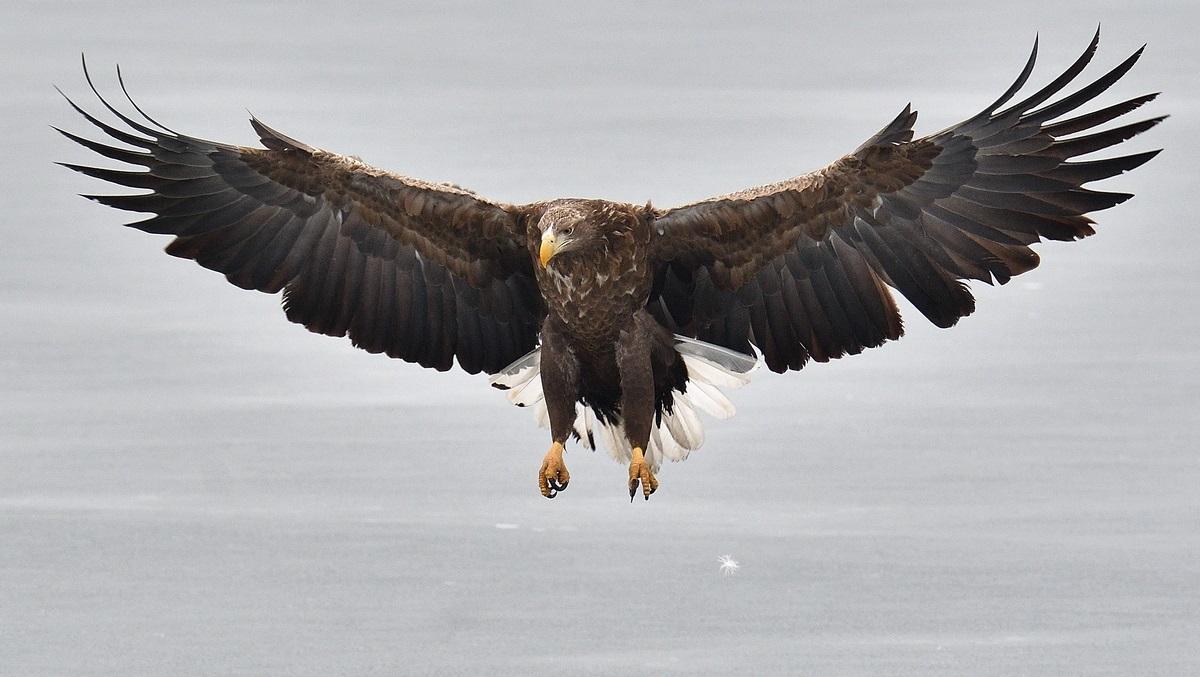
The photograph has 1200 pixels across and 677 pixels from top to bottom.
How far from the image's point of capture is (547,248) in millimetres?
7375

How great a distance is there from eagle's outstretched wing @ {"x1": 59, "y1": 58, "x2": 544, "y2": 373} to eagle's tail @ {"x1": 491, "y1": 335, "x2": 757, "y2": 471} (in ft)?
0.54

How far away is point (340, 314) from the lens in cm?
835

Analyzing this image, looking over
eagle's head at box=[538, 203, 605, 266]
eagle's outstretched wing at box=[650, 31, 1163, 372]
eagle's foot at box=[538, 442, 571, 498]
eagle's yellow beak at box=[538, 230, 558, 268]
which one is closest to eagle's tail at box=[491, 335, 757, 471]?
eagle's outstretched wing at box=[650, 31, 1163, 372]

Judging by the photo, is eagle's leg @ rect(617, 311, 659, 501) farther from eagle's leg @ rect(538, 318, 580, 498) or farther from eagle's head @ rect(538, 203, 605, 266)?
eagle's head @ rect(538, 203, 605, 266)

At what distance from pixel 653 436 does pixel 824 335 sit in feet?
2.51

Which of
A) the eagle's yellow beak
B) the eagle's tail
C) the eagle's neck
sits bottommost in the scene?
the eagle's tail

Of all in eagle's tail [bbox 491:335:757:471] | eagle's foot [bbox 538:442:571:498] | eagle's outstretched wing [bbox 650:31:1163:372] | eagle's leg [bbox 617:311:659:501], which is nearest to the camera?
eagle's outstretched wing [bbox 650:31:1163:372]

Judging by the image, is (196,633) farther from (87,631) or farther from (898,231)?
(898,231)

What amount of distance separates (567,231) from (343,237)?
1.08 m

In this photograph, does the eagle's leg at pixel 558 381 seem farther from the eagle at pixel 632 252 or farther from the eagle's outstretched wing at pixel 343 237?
the eagle's outstretched wing at pixel 343 237

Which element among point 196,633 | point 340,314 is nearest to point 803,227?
point 340,314

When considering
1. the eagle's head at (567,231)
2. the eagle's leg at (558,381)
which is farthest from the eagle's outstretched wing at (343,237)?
the eagle's head at (567,231)

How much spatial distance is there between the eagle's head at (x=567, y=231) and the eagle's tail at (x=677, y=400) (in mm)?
683

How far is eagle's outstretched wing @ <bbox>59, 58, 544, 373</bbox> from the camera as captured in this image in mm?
8094
